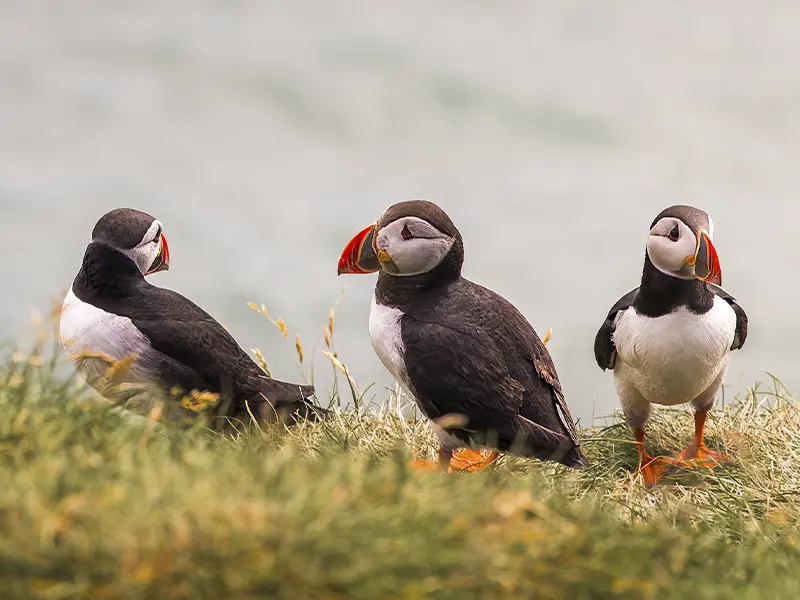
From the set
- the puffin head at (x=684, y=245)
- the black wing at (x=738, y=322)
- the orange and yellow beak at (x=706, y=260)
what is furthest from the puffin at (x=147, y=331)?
the black wing at (x=738, y=322)

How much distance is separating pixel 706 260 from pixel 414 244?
5.08ft

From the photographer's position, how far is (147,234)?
5434mm

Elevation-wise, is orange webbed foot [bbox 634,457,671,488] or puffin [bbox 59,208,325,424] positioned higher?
A: puffin [bbox 59,208,325,424]

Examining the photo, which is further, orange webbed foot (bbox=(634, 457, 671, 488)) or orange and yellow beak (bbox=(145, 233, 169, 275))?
orange webbed foot (bbox=(634, 457, 671, 488))

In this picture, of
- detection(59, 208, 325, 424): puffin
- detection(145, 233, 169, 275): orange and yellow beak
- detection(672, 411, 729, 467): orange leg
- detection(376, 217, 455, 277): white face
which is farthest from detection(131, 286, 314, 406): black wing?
detection(672, 411, 729, 467): orange leg

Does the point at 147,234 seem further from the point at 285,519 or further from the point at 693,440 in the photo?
the point at 693,440

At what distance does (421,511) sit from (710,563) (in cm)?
125

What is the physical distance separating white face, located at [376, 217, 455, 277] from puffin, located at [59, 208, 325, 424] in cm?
116

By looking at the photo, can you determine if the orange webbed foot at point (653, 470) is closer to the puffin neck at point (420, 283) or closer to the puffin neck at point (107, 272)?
the puffin neck at point (420, 283)

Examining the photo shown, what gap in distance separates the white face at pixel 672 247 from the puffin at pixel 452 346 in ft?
2.96

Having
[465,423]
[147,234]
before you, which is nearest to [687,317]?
[465,423]

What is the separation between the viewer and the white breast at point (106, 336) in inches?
202

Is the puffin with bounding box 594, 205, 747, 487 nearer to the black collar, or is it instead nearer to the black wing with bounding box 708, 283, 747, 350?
the black wing with bounding box 708, 283, 747, 350

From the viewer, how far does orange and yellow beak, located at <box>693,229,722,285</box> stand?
5234 mm
